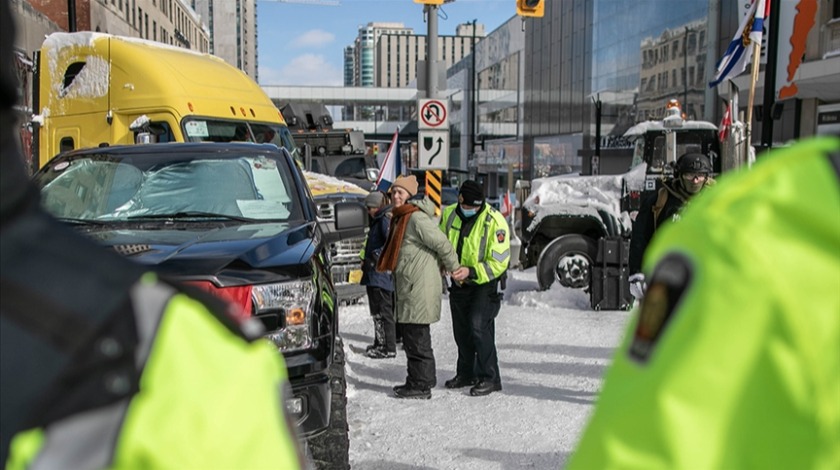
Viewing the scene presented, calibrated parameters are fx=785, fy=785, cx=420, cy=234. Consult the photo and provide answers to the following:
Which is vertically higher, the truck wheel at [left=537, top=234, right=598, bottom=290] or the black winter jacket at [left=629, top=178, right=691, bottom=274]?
the black winter jacket at [left=629, top=178, right=691, bottom=274]

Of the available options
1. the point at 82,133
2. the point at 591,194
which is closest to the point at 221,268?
the point at 82,133

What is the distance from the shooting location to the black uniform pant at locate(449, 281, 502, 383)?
655 centimetres

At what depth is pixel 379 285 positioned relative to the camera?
26.7ft

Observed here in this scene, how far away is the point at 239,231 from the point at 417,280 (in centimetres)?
256

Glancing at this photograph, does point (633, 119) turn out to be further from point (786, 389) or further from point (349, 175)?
point (786, 389)

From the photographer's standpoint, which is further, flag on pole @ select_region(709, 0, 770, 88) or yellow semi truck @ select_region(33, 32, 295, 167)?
flag on pole @ select_region(709, 0, 770, 88)

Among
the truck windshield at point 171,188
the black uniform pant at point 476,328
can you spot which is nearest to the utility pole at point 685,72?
the black uniform pant at point 476,328

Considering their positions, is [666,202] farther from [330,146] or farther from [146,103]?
[330,146]

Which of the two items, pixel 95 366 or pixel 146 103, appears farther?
pixel 146 103

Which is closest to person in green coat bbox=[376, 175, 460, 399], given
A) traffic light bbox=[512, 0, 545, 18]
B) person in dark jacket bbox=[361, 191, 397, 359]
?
person in dark jacket bbox=[361, 191, 397, 359]

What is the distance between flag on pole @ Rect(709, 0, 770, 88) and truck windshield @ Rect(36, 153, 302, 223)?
6866 millimetres

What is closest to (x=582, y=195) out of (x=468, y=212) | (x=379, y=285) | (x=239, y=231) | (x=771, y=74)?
(x=771, y=74)

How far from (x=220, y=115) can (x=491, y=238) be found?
4.50 m

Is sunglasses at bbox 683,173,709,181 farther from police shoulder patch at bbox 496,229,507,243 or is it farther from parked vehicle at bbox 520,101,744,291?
parked vehicle at bbox 520,101,744,291
